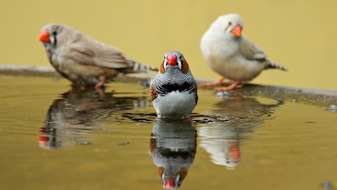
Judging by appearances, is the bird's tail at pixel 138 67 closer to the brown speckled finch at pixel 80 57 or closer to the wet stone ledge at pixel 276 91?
the brown speckled finch at pixel 80 57

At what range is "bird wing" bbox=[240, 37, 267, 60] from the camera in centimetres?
756

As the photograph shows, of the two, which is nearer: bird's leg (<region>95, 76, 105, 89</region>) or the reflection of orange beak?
the reflection of orange beak

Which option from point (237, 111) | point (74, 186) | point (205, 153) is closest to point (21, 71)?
point (237, 111)

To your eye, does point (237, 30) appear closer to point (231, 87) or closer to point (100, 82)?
point (231, 87)

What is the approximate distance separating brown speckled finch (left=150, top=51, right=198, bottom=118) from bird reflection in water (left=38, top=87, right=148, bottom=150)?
443mm

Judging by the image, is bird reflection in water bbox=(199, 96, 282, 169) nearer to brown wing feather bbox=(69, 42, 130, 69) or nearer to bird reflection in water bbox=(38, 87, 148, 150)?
bird reflection in water bbox=(38, 87, 148, 150)

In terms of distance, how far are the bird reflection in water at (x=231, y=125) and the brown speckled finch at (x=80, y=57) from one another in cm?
155

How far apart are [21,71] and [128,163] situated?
16.4ft

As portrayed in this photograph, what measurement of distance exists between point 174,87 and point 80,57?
8.53ft

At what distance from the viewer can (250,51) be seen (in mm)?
7605

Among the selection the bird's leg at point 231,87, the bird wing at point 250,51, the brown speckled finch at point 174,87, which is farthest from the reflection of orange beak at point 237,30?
the brown speckled finch at point 174,87

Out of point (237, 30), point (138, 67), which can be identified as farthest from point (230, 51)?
point (138, 67)

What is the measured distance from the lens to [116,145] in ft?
13.5

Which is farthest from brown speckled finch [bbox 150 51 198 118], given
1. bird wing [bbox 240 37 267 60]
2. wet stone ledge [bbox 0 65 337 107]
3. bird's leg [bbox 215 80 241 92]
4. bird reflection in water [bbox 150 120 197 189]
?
bird wing [bbox 240 37 267 60]
